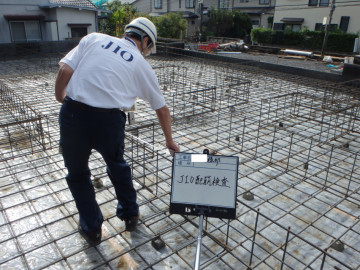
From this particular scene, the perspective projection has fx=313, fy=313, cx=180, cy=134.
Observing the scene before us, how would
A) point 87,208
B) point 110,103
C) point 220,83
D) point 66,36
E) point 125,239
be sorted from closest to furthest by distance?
point 110,103
point 87,208
point 125,239
point 220,83
point 66,36

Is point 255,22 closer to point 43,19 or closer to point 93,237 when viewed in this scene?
point 43,19

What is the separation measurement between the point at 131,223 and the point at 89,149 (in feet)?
2.26

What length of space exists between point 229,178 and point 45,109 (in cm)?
430

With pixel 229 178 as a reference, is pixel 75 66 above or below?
above

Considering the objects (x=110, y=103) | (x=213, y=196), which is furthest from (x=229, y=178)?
(x=110, y=103)

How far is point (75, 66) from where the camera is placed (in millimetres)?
1858

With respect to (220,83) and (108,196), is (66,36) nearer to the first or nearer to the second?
(220,83)

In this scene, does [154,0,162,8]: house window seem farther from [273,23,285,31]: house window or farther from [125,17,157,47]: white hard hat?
[125,17,157,47]: white hard hat

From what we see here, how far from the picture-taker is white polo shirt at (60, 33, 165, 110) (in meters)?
1.75

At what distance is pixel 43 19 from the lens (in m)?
13.2

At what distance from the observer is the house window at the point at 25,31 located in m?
12.8

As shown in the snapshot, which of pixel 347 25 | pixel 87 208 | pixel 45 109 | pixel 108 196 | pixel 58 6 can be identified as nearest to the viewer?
pixel 87 208

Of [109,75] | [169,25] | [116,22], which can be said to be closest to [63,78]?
[109,75]

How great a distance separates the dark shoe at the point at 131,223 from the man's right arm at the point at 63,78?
0.96 metres
